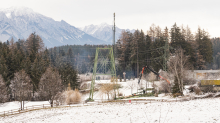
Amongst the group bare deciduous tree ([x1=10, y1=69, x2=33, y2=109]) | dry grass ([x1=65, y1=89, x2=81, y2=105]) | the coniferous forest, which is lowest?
dry grass ([x1=65, y1=89, x2=81, y2=105])

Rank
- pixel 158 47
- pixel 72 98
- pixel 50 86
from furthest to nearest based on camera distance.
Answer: pixel 158 47 < pixel 50 86 < pixel 72 98

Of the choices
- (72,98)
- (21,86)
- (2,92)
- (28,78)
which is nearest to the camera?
(72,98)

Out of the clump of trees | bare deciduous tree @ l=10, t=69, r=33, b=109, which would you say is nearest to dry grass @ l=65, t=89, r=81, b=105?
the clump of trees

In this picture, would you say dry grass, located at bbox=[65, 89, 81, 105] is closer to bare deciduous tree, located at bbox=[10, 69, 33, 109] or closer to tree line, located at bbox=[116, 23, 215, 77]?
bare deciduous tree, located at bbox=[10, 69, 33, 109]

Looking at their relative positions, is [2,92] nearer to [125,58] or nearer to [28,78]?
[28,78]

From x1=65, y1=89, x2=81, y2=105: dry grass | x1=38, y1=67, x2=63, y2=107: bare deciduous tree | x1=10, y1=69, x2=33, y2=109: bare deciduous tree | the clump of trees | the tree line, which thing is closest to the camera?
x1=65, y1=89, x2=81, y2=105: dry grass

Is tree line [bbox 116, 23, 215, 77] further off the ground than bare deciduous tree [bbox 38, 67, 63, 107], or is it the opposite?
tree line [bbox 116, 23, 215, 77]

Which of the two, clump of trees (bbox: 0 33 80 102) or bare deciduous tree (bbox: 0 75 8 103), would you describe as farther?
bare deciduous tree (bbox: 0 75 8 103)

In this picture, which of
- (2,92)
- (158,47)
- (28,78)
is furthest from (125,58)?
(2,92)

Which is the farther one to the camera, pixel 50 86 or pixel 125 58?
pixel 125 58

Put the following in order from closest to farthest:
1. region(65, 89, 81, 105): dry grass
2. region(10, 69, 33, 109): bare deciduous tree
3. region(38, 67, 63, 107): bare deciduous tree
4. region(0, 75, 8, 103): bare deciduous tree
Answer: region(65, 89, 81, 105): dry grass < region(38, 67, 63, 107): bare deciduous tree < region(10, 69, 33, 109): bare deciduous tree < region(0, 75, 8, 103): bare deciduous tree

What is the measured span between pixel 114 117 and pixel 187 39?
5717cm

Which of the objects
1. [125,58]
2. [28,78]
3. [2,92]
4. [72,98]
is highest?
[125,58]

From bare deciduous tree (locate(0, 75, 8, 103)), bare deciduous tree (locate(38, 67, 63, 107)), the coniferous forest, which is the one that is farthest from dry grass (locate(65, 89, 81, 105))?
bare deciduous tree (locate(0, 75, 8, 103))
